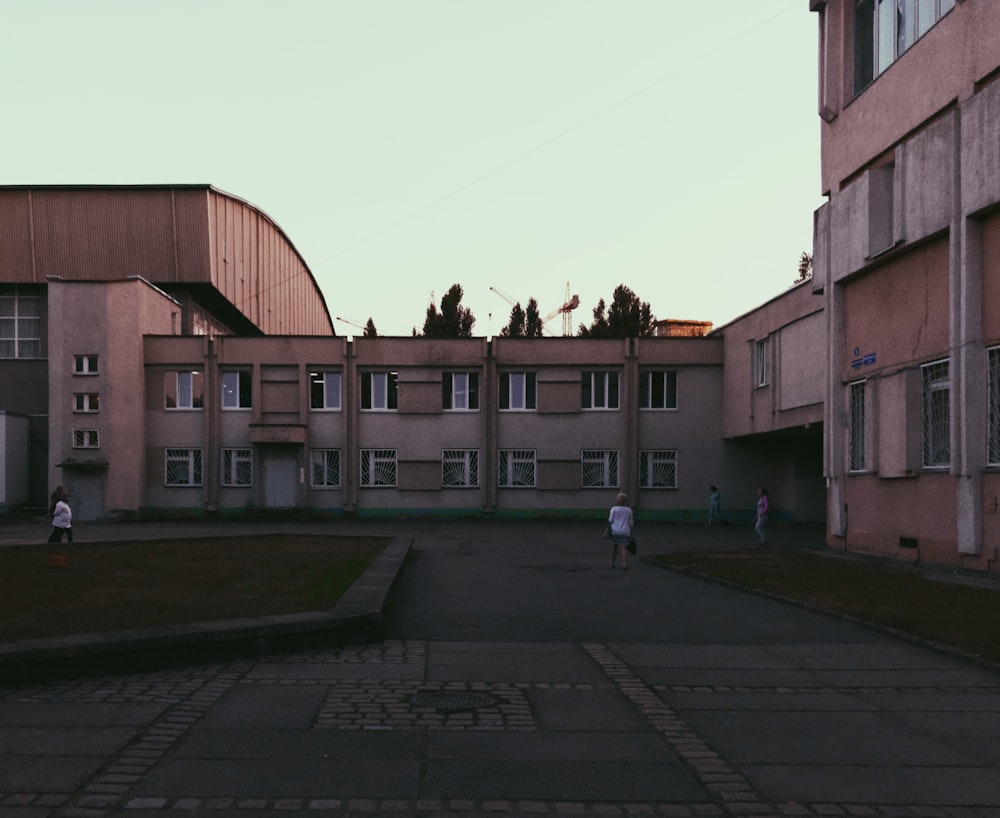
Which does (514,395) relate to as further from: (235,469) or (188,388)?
(188,388)

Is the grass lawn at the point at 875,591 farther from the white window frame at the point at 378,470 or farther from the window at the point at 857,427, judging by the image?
the white window frame at the point at 378,470

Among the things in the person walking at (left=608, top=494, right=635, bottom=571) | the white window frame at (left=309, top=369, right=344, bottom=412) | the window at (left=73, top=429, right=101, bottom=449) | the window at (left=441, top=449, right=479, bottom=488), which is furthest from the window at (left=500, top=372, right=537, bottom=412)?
the person walking at (left=608, top=494, right=635, bottom=571)

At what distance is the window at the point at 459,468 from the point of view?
49.2 m

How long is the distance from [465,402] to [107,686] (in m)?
40.8

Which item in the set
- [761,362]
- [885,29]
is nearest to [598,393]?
[761,362]

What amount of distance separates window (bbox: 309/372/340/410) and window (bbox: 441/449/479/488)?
5138 millimetres

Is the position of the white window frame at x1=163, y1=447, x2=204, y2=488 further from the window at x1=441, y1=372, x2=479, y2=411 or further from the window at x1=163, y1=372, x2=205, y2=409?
the window at x1=441, y1=372, x2=479, y2=411

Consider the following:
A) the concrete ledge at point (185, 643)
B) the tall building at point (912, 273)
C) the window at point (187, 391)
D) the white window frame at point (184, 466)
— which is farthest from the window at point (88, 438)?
the concrete ledge at point (185, 643)

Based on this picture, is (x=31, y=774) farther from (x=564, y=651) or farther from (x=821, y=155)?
(x=821, y=155)

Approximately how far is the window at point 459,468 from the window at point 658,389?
295 inches

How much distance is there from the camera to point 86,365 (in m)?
46.3

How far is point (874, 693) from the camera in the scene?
359 inches

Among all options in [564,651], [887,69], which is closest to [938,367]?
[887,69]

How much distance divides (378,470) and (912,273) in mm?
29603
